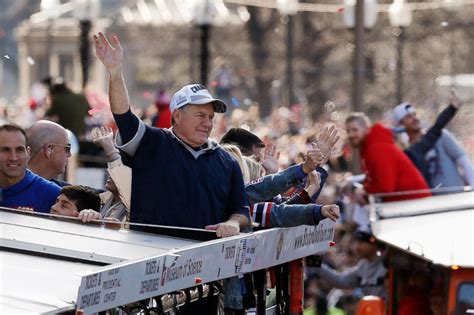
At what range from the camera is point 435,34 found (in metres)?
36.2

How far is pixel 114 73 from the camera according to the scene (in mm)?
7801

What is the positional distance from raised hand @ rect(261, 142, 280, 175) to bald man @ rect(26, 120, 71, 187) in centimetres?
146

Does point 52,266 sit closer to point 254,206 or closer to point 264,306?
point 264,306

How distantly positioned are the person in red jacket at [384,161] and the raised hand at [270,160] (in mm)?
4258

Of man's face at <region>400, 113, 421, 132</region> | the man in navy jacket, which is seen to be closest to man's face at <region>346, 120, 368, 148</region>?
man's face at <region>400, 113, 421, 132</region>

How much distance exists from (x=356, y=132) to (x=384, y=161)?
1.22ft

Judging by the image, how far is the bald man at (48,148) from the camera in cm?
958

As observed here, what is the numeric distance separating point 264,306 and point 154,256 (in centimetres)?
189

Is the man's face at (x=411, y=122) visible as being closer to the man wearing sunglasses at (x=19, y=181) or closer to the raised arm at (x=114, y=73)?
the man wearing sunglasses at (x=19, y=181)

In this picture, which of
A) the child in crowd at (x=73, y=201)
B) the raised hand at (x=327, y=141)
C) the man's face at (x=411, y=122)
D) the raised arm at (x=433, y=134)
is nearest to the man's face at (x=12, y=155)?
the child in crowd at (x=73, y=201)

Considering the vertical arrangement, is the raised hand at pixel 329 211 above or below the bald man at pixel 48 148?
below

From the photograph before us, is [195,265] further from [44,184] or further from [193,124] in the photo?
[44,184]

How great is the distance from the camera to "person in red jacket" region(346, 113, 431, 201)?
15.1 meters

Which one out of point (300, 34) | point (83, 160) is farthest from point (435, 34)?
point (83, 160)
